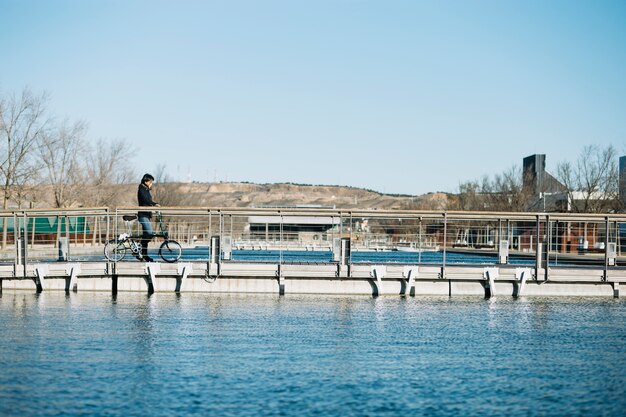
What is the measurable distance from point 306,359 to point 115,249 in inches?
438

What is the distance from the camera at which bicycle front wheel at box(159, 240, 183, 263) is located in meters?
23.1

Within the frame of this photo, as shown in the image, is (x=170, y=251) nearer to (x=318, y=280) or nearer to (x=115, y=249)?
(x=115, y=249)

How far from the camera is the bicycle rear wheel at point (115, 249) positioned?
22.6m

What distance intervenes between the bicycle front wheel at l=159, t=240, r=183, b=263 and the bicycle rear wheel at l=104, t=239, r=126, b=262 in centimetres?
114

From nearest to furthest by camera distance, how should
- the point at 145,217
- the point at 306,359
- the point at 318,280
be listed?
the point at 306,359 → the point at 318,280 → the point at 145,217

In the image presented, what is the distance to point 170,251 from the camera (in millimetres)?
23203

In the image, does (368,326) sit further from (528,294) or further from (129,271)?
(129,271)

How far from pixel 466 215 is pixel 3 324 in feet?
41.9

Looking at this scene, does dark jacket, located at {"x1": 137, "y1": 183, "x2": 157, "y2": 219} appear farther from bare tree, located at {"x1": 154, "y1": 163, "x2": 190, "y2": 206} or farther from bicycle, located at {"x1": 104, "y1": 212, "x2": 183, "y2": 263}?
bare tree, located at {"x1": 154, "y1": 163, "x2": 190, "y2": 206}

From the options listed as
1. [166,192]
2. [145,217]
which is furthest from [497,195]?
[145,217]

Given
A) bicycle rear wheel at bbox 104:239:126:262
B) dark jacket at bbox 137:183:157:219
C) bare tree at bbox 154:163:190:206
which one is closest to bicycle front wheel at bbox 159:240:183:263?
dark jacket at bbox 137:183:157:219

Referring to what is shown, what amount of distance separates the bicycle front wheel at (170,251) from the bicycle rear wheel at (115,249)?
1.14m

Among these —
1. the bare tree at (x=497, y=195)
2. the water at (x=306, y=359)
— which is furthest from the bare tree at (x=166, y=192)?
the water at (x=306, y=359)

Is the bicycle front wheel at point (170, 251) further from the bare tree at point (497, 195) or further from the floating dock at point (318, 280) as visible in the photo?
the bare tree at point (497, 195)
